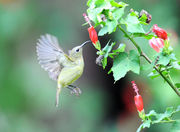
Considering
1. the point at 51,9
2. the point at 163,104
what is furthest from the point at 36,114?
the point at 163,104

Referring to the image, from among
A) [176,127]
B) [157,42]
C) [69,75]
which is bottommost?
[176,127]

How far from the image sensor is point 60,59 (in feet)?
7.82

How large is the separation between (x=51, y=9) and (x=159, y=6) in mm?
1571

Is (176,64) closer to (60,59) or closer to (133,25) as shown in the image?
(133,25)

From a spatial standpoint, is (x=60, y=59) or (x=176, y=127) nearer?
(x=176, y=127)

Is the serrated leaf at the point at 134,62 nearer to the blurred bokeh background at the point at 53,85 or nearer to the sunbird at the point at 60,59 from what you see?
the sunbird at the point at 60,59

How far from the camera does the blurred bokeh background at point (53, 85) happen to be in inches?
176

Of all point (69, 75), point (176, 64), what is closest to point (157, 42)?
point (176, 64)

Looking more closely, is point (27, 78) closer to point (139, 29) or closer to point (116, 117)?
point (116, 117)

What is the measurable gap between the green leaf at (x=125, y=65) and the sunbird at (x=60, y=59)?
726 mm

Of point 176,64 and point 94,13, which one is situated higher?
point 94,13

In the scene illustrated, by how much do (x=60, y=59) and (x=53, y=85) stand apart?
2.20 m

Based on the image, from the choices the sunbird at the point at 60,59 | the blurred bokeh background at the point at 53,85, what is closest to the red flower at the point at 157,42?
the sunbird at the point at 60,59

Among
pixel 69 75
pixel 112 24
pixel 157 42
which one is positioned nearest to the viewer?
pixel 112 24
